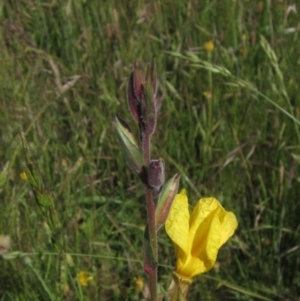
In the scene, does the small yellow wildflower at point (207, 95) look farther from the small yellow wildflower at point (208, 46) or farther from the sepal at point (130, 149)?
the sepal at point (130, 149)

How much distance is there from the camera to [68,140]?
214cm

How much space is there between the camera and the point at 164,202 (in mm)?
869

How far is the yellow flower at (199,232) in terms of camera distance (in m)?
0.91

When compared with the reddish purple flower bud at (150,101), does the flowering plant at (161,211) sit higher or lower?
lower

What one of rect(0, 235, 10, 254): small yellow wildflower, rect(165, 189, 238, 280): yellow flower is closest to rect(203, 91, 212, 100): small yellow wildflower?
rect(0, 235, 10, 254): small yellow wildflower

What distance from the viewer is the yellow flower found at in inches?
35.9

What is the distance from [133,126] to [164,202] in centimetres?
120

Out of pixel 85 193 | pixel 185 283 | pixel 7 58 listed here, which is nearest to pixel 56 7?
pixel 7 58

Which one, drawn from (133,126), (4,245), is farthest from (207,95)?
(4,245)

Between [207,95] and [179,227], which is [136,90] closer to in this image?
[179,227]

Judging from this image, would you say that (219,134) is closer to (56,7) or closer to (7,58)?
(7,58)

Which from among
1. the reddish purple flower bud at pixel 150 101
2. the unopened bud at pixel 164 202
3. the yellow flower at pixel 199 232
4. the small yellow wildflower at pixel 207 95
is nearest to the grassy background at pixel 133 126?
the small yellow wildflower at pixel 207 95

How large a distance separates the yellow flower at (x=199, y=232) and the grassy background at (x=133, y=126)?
0.50m

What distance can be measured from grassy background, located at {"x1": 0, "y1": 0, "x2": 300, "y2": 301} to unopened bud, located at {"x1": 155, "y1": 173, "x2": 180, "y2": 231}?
0.61m
